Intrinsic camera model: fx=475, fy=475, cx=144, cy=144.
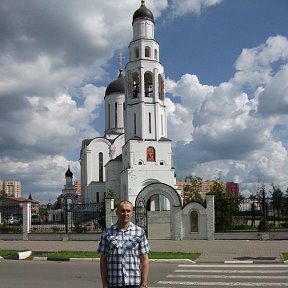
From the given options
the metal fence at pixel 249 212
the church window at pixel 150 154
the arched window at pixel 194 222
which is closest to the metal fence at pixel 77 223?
the arched window at pixel 194 222

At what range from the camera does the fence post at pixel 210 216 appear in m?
24.2

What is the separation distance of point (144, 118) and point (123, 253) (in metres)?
46.6

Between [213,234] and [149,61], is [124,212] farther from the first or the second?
[149,61]

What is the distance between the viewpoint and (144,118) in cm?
5128

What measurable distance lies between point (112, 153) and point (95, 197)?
6.23 m

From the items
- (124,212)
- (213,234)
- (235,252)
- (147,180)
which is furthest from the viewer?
(147,180)

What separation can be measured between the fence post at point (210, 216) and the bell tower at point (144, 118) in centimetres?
2559

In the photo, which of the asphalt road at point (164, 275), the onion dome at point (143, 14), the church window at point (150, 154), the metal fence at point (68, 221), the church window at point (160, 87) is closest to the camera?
the asphalt road at point (164, 275)

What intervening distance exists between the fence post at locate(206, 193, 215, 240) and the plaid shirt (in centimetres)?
1971

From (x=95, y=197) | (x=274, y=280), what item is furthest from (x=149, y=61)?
(x=274, y=280)

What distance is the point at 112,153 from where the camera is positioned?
63.3 metres

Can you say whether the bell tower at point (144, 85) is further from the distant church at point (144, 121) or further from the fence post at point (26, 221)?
the fence post at point (26, 221)

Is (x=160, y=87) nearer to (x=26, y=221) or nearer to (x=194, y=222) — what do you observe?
(x=26, y=221)

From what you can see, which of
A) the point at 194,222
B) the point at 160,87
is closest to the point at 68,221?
the point at 194,222
